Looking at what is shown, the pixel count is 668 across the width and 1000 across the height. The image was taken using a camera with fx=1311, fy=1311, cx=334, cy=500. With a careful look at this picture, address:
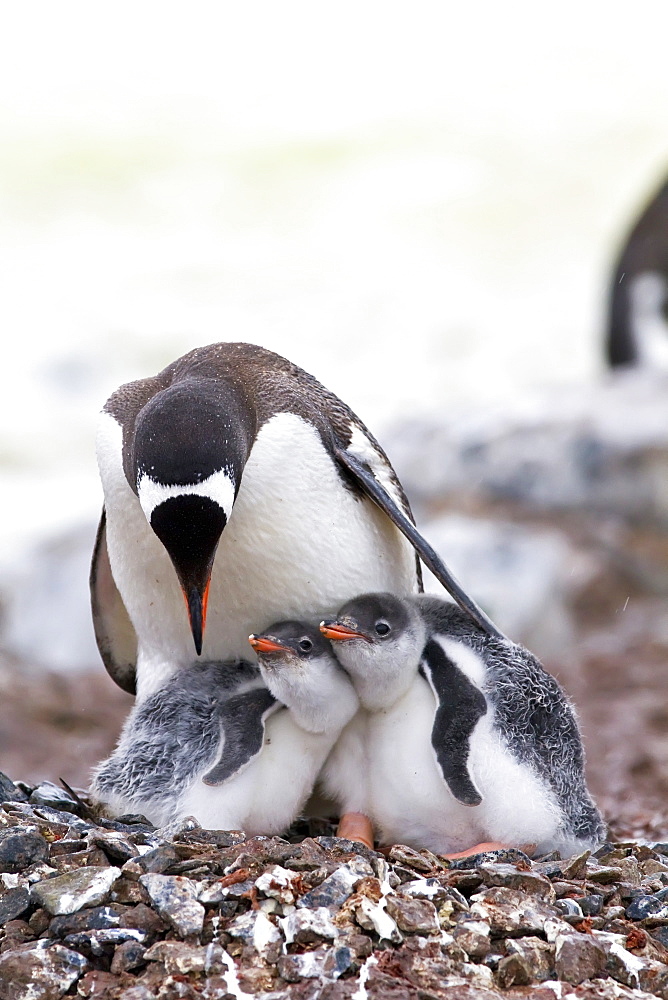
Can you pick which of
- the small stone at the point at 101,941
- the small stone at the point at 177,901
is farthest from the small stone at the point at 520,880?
the small stone at the point at 101,941

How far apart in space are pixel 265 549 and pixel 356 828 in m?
0.79

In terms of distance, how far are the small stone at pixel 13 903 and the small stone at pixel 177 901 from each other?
9.9 inches

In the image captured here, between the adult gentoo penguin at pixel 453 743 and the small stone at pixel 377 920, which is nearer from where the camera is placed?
the small stone at pixel 377 920

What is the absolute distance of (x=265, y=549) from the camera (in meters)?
3.59

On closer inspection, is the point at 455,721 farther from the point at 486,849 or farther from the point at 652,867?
the point at 652,867

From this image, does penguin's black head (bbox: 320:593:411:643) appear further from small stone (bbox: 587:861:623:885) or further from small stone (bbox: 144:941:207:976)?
small stone (bbox: 144:941:207:976)

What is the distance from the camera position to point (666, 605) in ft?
26.7

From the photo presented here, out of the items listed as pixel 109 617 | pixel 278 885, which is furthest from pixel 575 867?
pixel 109 617

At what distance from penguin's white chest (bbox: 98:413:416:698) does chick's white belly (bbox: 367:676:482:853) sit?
38 cm

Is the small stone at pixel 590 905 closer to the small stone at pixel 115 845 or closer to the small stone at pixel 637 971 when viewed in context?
the small stone at pixel 637 971

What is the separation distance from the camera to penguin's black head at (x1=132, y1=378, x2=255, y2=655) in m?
3.13

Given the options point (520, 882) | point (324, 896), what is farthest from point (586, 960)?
point (324, 896)

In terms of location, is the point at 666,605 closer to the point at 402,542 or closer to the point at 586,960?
the point at 402,542

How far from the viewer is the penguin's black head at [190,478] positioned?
3.13 meters
